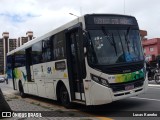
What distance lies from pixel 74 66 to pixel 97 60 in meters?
1.37

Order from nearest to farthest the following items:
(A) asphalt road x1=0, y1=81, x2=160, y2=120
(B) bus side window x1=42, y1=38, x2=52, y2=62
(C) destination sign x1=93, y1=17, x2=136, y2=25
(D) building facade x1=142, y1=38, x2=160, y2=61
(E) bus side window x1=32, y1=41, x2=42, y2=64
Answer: (A) asphalt road x1=0, y1=81, x2=160, y2=120 < (C) destination sign x1=93, y1=17, x2=136, y2=25 < (B) bus side window x1=42, y1=38, x2=52, y2=62 < (E) bus side window x1=32, y1=41, x2=42, y2=64 < (D) building facade x1=142, y1=38, x2=160, y2=61

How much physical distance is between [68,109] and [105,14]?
3.68m

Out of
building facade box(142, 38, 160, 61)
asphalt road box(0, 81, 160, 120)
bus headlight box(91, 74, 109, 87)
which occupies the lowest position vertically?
asphalt road box(0, 81, 160, 120)

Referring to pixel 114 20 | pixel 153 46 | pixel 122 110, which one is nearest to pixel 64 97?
pixel 122 110

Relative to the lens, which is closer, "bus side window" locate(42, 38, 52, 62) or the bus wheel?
the bus wheel

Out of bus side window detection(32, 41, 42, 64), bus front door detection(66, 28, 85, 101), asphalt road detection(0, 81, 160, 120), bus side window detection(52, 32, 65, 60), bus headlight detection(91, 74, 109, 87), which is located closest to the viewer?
asphalt road detection(0, 81, 160, 120)

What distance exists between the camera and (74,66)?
11188mm

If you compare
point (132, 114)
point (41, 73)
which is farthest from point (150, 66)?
point (132, 114)

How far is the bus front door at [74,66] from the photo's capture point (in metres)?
10.7

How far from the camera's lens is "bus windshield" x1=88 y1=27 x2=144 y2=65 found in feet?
33.0

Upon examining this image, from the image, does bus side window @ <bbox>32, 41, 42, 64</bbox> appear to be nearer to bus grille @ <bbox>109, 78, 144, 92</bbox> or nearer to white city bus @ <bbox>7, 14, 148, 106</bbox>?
white city bus @ <bbox>7, 14, 148, 106</bbox>

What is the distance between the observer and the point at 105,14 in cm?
1078

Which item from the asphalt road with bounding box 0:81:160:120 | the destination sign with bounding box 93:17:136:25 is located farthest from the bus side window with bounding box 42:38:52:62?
the destination sign with bounding box 93:17:136:25

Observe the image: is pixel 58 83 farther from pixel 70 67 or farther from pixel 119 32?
pixel 119 32
